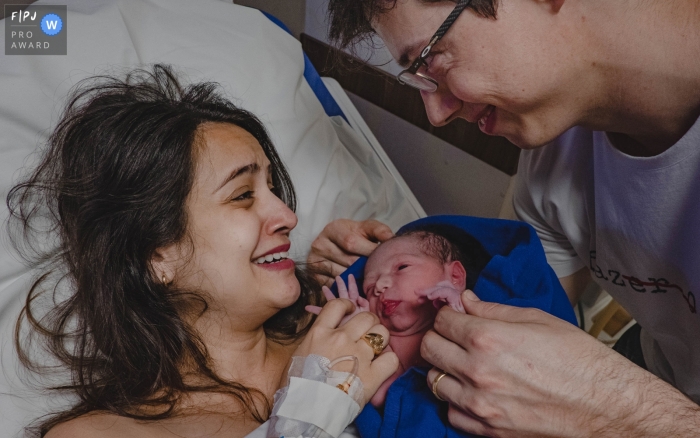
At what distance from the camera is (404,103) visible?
2531 millimetres

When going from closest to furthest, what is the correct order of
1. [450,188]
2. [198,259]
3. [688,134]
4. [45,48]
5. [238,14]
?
[688,134] < [198,259] < [45,48] < [238,14] < [450,188]

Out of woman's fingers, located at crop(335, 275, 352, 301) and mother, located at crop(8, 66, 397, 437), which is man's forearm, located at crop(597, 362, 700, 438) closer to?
mother, located at crop(8, 66, 397, 437)

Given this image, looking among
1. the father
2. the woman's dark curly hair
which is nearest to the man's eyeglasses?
the father

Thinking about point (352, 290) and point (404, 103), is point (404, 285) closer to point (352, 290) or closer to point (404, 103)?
point (352, 290)

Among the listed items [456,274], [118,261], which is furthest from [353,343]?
[118,261]

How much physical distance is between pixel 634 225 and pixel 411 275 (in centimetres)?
60

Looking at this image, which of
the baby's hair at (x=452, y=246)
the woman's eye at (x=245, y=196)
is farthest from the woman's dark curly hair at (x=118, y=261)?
the baby's hair at (x=452, y=246)

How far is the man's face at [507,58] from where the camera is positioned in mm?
1164

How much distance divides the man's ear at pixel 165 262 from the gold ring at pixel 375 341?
53cm

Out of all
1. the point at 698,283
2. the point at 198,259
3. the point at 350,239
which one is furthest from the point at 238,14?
the point at 698,283

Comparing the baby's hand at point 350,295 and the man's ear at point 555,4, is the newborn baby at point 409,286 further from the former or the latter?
the man's ear at point 555,4

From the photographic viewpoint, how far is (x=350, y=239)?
1.82 metres

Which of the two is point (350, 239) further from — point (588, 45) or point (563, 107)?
point (588, 45)

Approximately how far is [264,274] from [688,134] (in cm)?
105
